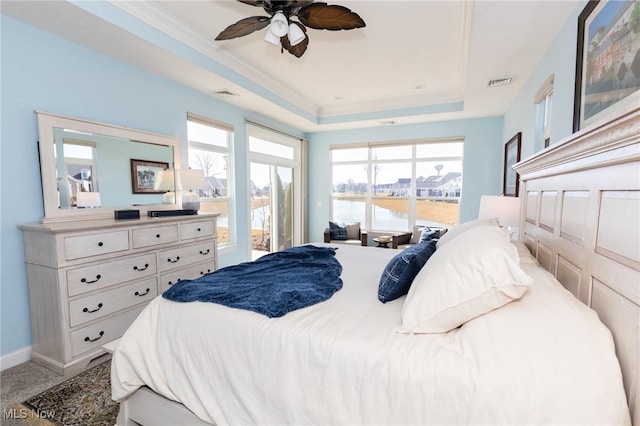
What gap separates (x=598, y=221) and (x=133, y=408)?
215 centimetres

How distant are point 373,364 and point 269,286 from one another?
2.55ft

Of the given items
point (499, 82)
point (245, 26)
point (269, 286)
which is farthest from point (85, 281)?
point (499, 82)

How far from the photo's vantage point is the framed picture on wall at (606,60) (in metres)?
Answer: 1.22

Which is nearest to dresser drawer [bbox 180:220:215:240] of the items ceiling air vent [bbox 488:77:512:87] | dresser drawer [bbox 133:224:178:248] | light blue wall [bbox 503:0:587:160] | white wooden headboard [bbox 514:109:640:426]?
dresser drawer [bbox 133:224:178:248]

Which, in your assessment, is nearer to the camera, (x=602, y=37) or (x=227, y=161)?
(x=602, y=37)

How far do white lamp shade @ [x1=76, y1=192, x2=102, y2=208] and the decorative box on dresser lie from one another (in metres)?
0.18

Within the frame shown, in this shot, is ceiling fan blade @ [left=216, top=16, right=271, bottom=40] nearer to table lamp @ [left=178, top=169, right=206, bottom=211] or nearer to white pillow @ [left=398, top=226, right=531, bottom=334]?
table lamp @ [left=178, top=169, right=206, bottom=211]

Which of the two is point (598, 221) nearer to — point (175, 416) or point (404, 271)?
point (404, 271)

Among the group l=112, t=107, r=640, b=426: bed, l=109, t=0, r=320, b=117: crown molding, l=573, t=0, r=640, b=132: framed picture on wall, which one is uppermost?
l=109, t=0, r=320, b=117: crown molding

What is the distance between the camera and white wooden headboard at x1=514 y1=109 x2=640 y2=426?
751mm

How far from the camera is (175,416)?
1.31 m

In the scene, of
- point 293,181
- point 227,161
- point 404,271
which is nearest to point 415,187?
point 293,181

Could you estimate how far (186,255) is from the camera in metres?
2.90

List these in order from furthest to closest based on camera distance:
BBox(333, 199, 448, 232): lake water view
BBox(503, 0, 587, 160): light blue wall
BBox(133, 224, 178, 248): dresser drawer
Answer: BBox(333, 199, 448, 232): lake water view
BBox(133, 224, 178, 248): dresser drawer
BBox(503, 0, 587, 160): light blue wall
